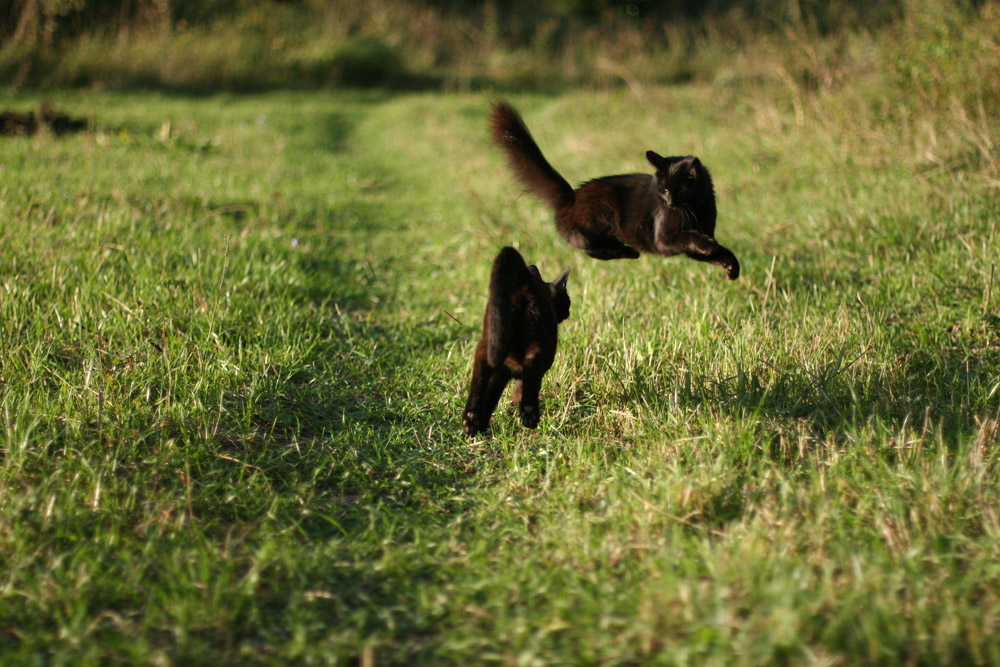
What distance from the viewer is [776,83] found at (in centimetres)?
855

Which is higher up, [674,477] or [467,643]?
[674,477]

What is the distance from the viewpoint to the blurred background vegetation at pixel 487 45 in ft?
20.4

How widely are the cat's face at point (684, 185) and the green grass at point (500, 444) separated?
2.37 feet

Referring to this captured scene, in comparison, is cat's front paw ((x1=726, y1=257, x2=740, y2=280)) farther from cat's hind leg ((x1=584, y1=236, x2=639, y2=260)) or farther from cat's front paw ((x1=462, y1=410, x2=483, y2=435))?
cat's front paw ((x1=462, y1=410, x2=483, y2=435))

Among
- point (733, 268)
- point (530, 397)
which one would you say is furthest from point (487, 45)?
point (530, 397)

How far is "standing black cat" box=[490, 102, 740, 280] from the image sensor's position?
2133 mm

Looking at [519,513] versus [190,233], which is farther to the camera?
[190,233]

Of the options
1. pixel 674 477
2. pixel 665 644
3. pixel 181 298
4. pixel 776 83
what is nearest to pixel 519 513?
pixel 674 477

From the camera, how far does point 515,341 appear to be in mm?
2105

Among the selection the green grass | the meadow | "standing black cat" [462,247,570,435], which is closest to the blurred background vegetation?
the meadow

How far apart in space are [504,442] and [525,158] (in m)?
0.98

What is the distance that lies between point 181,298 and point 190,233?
122 cm

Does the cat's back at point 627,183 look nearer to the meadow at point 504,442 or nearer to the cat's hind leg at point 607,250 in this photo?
the cat's hind leg at point 607,250

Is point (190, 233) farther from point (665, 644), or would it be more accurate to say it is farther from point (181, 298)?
point (665, 644)
